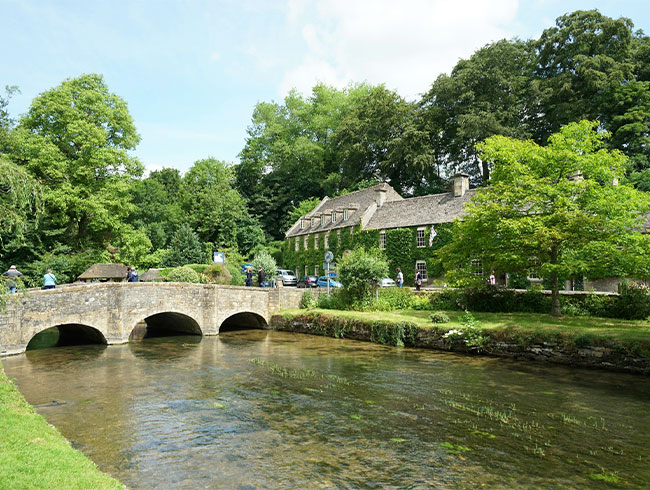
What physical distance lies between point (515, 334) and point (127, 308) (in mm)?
19503

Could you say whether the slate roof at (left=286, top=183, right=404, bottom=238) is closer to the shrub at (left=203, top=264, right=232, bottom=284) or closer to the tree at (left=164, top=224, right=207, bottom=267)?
the tree at (left=164, top=224, right=207, bottom=267)

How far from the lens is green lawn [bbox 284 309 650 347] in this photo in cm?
1850

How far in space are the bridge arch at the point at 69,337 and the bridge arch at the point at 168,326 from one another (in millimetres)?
2715

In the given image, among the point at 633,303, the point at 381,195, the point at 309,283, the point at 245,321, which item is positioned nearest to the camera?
the point at 633,303

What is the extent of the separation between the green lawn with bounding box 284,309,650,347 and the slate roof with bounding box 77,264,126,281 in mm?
17064

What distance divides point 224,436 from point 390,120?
2016 inches

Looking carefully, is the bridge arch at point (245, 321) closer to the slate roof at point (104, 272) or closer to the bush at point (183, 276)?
the bush at point (183, 276)

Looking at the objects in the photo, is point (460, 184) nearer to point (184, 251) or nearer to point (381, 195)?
point (381, 195)

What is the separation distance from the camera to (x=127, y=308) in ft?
81.2

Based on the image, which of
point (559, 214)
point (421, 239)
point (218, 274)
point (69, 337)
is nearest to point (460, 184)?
point (421, 239)

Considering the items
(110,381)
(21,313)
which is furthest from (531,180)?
(21,313)

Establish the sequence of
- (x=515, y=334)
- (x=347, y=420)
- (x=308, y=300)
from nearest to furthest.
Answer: (x=347, y=420) < (x=515, y=334) < (x=308, y=300)

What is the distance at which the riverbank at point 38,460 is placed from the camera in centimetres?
623

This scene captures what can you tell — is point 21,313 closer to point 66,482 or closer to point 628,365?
point 66,482
